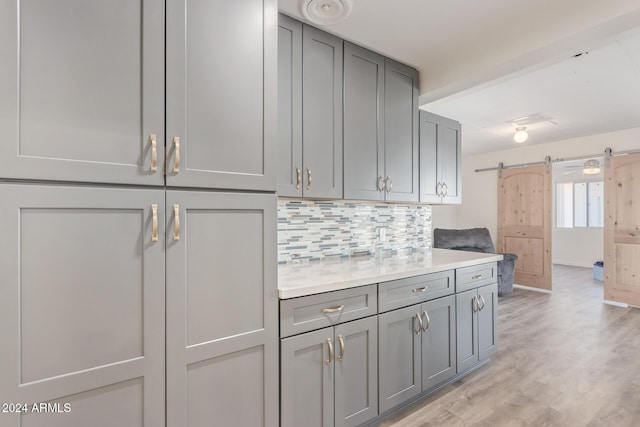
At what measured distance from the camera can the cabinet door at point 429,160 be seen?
2553 millimetres

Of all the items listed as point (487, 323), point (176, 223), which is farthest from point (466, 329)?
point (176, 223)

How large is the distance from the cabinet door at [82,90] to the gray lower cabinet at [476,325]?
2121 mm

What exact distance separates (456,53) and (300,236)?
64.8 inches

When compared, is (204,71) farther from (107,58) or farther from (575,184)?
(575,184)

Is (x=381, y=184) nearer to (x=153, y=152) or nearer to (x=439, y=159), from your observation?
(x=439, y=159)

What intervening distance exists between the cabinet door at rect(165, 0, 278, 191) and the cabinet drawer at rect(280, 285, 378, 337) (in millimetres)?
552

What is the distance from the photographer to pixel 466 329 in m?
2.28

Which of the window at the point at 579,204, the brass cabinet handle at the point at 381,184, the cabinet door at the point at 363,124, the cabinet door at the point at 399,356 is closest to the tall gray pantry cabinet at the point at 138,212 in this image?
the cabinet door at the point at 399,356

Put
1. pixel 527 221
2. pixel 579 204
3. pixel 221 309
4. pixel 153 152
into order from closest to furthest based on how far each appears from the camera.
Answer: pixel 153 152, pixel 221 309, pixel 527 221, pixel 579 204

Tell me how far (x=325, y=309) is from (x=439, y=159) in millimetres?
1793

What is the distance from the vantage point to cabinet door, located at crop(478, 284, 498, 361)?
2414 mm

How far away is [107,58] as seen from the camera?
3.38 ft

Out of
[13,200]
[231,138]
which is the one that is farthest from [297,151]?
[13,200]

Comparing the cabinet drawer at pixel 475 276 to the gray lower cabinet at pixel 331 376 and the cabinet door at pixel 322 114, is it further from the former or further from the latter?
the cabinet door at pixel 322 114
